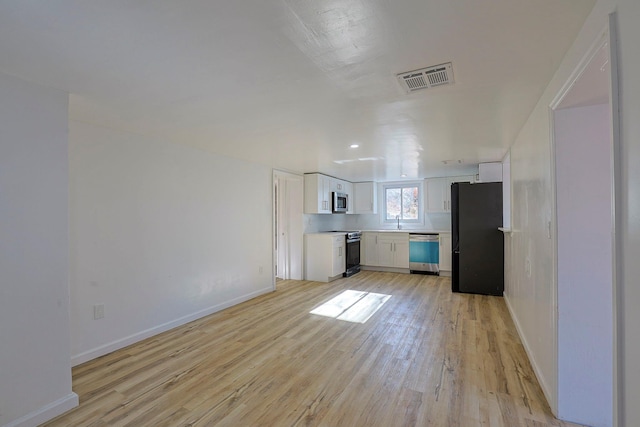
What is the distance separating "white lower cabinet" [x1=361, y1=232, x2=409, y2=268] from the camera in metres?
6.37

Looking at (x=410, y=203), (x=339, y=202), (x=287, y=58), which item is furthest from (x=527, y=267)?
(x=410, y=203)

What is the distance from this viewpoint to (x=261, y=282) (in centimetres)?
478

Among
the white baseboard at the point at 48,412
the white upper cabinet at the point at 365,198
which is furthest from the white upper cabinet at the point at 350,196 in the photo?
the white baseboard at the point at 48,412

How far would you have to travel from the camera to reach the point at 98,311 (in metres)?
2.68

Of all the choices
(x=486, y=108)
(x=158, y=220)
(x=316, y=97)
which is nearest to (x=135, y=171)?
(x=158, y=220)

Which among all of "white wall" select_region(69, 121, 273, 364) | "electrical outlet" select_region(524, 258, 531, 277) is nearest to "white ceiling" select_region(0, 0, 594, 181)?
"white wall" select_region(69, 121, 273, 364)

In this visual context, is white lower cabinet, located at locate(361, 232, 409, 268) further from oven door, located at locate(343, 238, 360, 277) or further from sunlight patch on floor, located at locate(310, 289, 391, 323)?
sunlight patch on floor, located at locate(310, 289, 391, 323)

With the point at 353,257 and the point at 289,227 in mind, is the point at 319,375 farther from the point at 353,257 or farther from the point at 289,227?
the point at 353,257

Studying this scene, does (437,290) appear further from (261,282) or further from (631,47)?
(631,47)

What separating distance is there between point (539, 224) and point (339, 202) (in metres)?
4.44

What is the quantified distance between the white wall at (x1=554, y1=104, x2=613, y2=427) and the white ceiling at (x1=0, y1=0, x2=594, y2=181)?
1.49 ft

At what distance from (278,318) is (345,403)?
180cm

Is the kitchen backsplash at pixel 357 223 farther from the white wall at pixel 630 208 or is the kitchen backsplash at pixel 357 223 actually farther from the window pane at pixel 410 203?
the white wall at pixel 630 208

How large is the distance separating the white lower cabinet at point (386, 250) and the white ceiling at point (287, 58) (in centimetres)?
377
